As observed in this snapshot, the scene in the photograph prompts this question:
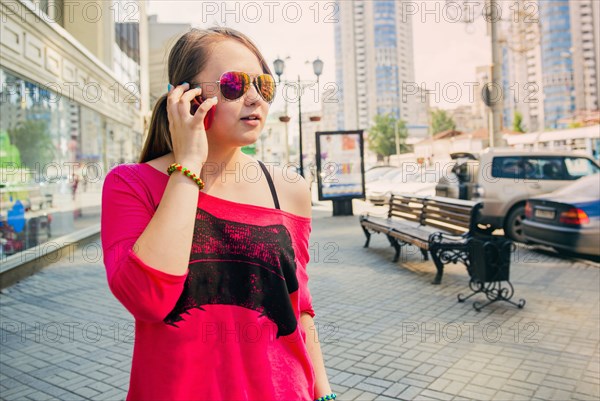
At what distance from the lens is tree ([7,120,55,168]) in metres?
8.52

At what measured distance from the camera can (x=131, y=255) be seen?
42.9 inches

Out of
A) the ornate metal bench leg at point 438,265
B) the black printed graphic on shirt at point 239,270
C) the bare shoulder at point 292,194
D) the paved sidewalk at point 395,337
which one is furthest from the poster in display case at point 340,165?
the black printed graphic on shirt at point 239,270

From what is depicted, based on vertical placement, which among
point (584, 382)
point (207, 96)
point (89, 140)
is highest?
point (89, 140)

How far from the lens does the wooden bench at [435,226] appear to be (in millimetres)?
6980

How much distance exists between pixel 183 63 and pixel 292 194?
18.0 inches

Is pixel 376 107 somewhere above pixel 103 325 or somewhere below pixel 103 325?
above

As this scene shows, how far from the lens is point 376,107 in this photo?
148875 mm

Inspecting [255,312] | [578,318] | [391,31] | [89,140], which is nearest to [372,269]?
[578,318]

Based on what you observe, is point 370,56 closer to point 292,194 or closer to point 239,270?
point 292,194

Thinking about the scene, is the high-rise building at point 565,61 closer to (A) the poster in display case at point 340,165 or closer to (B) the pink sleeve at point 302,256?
(A) the poster in display case at point 340,165

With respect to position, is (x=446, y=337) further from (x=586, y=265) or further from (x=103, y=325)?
(x=586, y=265)

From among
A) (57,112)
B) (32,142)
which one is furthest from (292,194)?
(57,112)

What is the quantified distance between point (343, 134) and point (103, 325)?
11589 mm

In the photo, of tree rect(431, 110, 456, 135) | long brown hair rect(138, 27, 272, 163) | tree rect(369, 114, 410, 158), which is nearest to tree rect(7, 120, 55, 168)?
long brown hair rect(138, 27, 272, 163)
